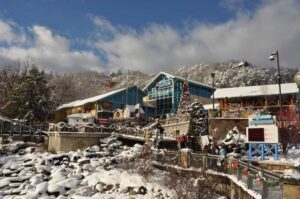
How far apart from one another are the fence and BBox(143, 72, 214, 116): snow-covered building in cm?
2939

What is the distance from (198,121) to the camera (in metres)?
31.5

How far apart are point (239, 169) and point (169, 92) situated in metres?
37.5

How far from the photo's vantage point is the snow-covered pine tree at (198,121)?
30.9 metres

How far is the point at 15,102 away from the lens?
37250mm

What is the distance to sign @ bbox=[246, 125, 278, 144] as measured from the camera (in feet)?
68.6

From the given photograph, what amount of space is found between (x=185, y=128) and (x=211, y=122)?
299 centimetres

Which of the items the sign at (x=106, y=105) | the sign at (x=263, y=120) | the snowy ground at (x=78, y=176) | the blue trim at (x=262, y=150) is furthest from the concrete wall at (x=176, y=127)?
the sign at (x=106, y=105)

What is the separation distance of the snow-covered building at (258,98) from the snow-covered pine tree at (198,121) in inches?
175

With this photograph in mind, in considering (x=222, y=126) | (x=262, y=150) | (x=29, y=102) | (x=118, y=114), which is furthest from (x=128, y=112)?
(x=262, y=150)

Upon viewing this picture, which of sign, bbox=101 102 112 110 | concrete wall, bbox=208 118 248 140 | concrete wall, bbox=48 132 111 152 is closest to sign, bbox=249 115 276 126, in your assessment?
concrete wall, bbox=208 118 248 140

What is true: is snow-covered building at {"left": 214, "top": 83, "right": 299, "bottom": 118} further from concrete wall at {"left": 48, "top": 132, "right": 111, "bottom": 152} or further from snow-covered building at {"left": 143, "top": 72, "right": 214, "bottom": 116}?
concrete wall at {"left": 48, "top": 132, "right": 111, "bottom": 152}

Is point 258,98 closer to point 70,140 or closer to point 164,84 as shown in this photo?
point 164,84

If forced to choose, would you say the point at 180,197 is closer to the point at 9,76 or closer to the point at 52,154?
the point at 52,154

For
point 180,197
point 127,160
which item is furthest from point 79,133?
point 180,197
